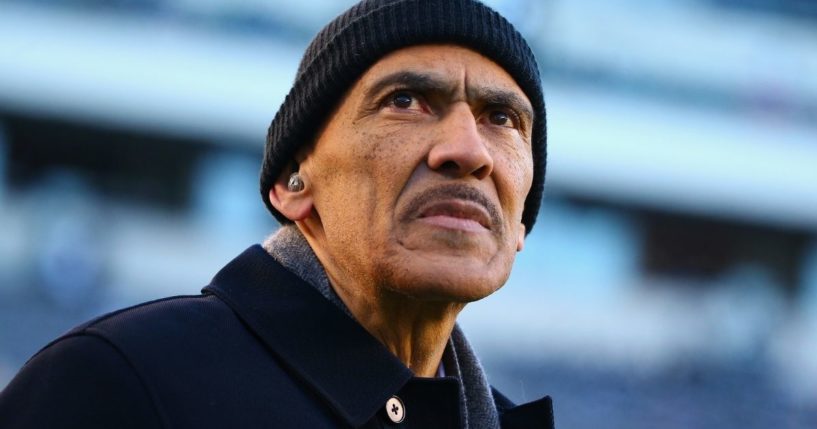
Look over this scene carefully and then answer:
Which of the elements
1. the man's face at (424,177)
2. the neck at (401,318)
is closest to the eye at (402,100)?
the man's face at (424,177)

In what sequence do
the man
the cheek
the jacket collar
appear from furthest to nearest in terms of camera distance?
the cheek → the jacket collar → the man

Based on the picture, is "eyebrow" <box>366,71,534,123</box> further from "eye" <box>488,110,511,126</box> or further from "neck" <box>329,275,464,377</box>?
"neck" <box>329,275,464,377</box>

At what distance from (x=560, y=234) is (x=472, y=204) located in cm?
1333

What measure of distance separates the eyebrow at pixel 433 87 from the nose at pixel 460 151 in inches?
2.5

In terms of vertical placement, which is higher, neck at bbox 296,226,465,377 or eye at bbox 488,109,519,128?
eye at bbox 488,109,519,128

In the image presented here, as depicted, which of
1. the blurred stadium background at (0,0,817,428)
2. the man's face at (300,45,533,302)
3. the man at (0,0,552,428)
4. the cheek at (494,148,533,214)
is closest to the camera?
the man at (0,0,552,428)

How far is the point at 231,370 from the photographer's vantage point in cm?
204

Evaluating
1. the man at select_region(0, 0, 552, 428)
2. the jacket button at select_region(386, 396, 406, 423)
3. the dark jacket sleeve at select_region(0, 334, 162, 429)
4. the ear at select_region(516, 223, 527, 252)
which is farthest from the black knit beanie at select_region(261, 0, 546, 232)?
the dark jacket sleeve at select_region(0, 334, 162, 429)

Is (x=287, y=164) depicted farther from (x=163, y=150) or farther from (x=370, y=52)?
(x=163, y=150)

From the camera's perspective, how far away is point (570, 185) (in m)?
15.5

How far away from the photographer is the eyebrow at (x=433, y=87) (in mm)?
2400

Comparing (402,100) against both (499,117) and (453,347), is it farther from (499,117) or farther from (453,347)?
(453,347)

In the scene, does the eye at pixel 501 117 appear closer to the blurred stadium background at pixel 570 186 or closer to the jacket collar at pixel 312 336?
the jacket collar at pixel 312 336

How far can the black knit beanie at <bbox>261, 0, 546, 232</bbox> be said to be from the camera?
8.07 feet
